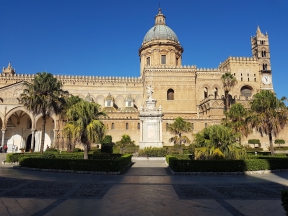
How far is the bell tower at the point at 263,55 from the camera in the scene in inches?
1916

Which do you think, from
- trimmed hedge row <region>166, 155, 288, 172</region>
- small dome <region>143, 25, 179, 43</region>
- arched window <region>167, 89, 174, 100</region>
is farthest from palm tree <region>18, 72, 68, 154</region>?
small dome <region>143, 25, 179, 43</region>

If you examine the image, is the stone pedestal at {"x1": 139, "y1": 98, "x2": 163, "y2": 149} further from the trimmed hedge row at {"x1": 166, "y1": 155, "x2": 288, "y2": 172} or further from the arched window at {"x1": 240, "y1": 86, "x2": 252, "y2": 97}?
the arched window at {"x1": 240, "y1": 86, "x2": 252, "y2": 97}

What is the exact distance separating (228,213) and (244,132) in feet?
73.9

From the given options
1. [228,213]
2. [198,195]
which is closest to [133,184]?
[198,195]

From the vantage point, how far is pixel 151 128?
2542 centimetres

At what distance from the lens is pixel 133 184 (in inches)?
386

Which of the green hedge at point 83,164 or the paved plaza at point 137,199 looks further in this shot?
the green hedge at point 83,164

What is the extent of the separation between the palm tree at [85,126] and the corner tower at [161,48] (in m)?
30.6

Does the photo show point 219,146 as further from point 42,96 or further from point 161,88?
point 161,88

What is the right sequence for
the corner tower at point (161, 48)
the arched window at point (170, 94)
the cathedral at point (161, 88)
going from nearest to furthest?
the cathedral at point (161, 88), the arched window at point (170, 94), the corner tower at point (161, 48)

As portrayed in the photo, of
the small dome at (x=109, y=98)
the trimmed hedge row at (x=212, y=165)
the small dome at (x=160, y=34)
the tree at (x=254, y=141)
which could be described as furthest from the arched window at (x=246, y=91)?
the trimmed hedge row at (x=212, y=165)

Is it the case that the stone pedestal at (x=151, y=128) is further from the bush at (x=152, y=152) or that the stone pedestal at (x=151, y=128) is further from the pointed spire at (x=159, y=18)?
the pointed spire at (x=159, y=18)

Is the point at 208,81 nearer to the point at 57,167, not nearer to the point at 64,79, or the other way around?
the point at 64,79

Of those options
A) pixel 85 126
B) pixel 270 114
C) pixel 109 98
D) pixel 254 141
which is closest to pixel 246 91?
pixel 254 141
